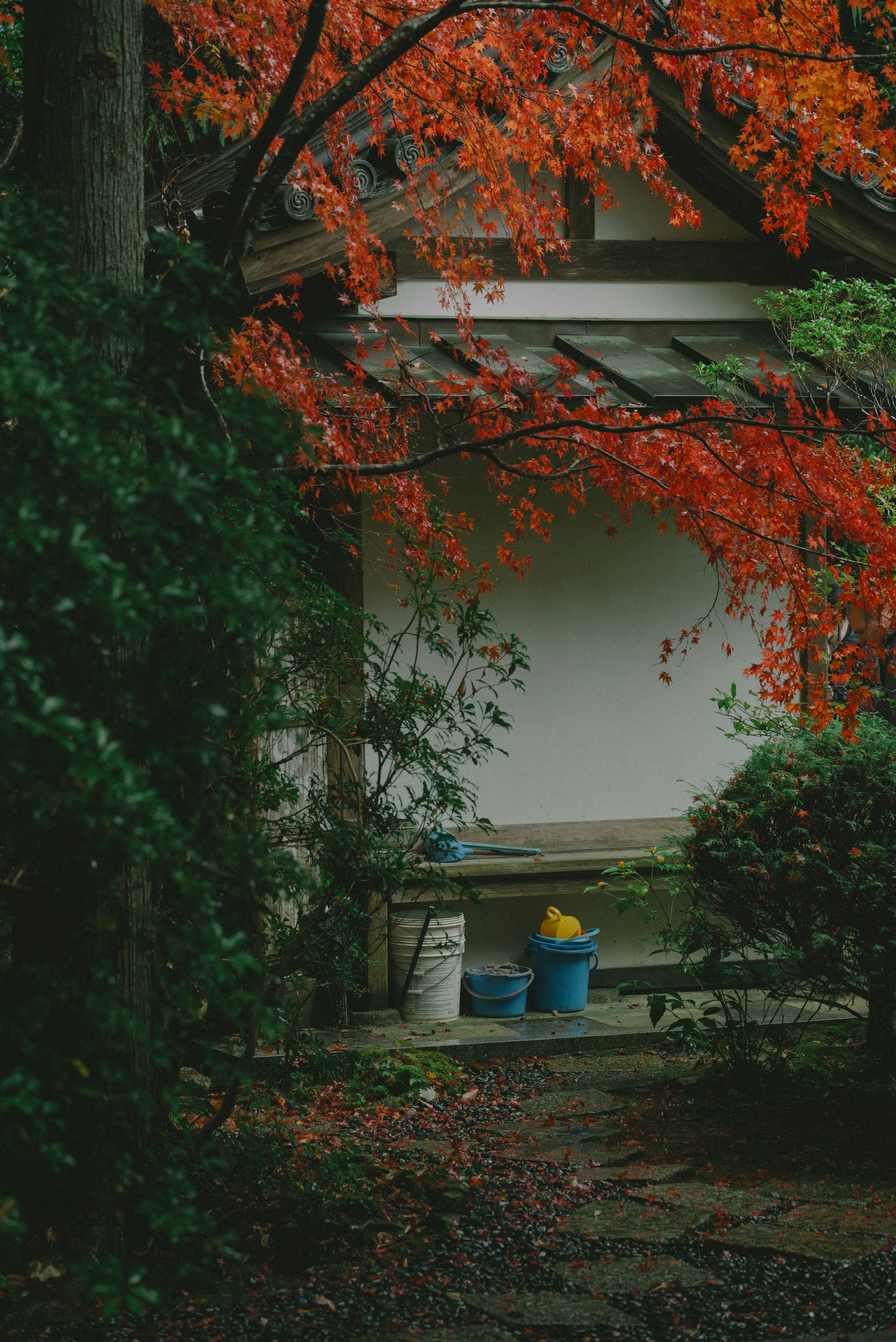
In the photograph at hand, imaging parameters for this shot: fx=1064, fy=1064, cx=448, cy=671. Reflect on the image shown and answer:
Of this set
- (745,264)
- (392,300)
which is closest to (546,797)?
(392,300)

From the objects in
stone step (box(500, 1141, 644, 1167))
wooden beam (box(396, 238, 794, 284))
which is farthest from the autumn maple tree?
stone step (box(500, 1141, 644, 1167))

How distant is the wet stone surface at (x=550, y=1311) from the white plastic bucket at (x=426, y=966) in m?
3.91

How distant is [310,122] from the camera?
12.4 feet

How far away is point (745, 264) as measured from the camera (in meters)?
8.78

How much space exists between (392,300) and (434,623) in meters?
2.52

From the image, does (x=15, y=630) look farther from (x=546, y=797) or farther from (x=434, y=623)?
(x=546, y=797)

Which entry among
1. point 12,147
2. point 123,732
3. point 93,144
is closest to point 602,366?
point 12,147

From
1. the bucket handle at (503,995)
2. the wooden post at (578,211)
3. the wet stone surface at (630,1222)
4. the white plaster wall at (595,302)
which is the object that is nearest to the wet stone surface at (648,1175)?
the wet stone surface at (630,1222)

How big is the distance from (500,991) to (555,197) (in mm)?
5889

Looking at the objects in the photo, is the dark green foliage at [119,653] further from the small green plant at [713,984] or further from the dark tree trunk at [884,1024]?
the dark tree trunk at [884,1024]

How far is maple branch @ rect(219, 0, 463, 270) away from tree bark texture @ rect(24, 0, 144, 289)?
0.40 m

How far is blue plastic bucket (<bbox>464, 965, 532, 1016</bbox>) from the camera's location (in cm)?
794

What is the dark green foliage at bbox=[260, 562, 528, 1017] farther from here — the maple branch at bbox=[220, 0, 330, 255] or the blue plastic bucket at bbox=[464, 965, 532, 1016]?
the blue plastic bucket at bbox=[464, 965, 532, 1016]

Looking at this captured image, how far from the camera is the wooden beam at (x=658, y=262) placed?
844cm
